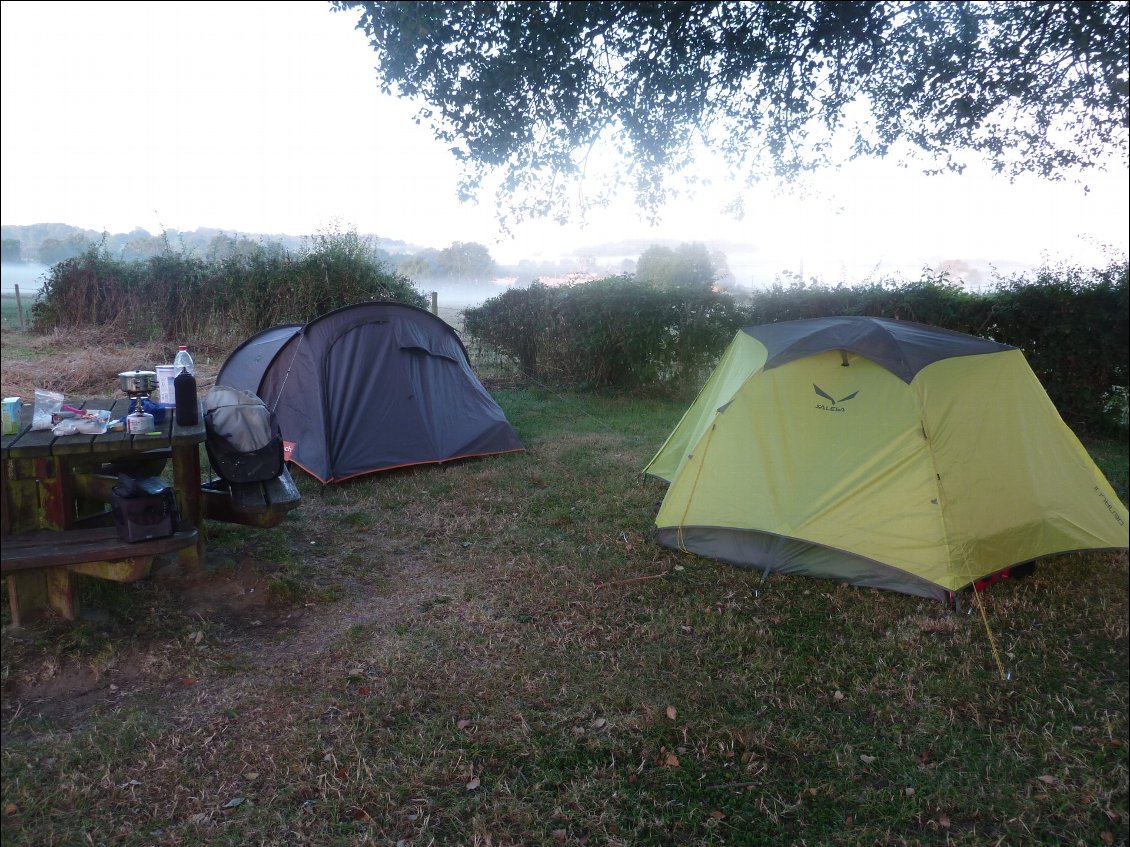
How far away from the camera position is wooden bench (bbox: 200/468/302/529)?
362cm

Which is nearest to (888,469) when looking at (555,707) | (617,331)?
(555,707)

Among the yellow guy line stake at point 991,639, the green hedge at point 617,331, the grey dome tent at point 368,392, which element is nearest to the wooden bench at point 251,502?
the grey dome tent at point 368,392

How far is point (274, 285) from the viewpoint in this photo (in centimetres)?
1097

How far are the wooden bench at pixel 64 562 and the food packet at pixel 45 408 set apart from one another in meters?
0.50

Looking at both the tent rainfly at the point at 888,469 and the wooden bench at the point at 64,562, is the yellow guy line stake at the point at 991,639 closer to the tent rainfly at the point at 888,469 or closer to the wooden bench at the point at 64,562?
the tent rainfly at the point at 888,469

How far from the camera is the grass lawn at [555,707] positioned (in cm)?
227

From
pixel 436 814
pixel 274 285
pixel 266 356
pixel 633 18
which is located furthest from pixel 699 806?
pixel 274 285

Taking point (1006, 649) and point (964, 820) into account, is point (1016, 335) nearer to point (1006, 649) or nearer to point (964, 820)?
point (1006, 649)

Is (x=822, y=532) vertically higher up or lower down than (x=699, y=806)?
higher up

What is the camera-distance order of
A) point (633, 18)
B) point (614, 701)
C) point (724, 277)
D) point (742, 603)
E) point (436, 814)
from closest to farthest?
point (436, 814) → point (614, 701) → point (742, 603) → point (633, 18) → point (724, 277)

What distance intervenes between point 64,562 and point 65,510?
0.56 meters

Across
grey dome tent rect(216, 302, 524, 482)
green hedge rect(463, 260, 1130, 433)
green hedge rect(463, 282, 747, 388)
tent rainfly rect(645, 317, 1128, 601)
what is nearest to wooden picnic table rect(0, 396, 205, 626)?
grey dome tent rect(216, 302, 524, 482)

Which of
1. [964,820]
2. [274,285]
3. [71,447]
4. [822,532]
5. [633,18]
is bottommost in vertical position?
[964,820]

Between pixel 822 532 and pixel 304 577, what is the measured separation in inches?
113
